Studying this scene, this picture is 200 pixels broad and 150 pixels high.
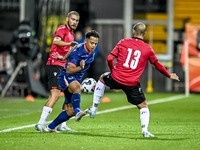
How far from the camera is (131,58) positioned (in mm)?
6219

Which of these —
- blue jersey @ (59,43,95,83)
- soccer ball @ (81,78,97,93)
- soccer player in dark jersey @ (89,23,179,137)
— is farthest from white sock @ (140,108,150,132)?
blue jersey @ (59,43,95,83)

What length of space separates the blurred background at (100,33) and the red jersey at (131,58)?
850cm

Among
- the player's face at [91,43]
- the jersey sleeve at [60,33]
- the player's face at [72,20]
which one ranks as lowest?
the player's face at [91,43]

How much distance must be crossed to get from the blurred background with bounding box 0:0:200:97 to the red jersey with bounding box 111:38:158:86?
27.9 ft

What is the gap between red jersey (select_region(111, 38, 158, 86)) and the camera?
6203 mm

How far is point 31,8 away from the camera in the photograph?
17.4 meters

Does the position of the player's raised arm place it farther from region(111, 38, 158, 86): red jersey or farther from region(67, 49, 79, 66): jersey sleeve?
region(111, 38, 158, 86): red jersey

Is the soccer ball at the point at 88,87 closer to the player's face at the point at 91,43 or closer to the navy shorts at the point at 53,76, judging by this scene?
the navy shorts at the point at 53,76

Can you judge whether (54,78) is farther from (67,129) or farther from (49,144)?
(49,144)

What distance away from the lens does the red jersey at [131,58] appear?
6203 mm

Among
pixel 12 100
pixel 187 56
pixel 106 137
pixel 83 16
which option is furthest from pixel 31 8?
pixel 106 137

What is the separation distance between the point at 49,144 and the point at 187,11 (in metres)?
16.5

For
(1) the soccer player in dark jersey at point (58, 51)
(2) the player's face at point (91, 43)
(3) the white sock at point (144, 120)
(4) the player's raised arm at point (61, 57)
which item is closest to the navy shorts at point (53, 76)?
(1) the soccer player in dark jersey at point (58, 51)

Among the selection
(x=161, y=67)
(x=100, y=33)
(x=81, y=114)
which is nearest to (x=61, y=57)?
(x=81, y=114)
